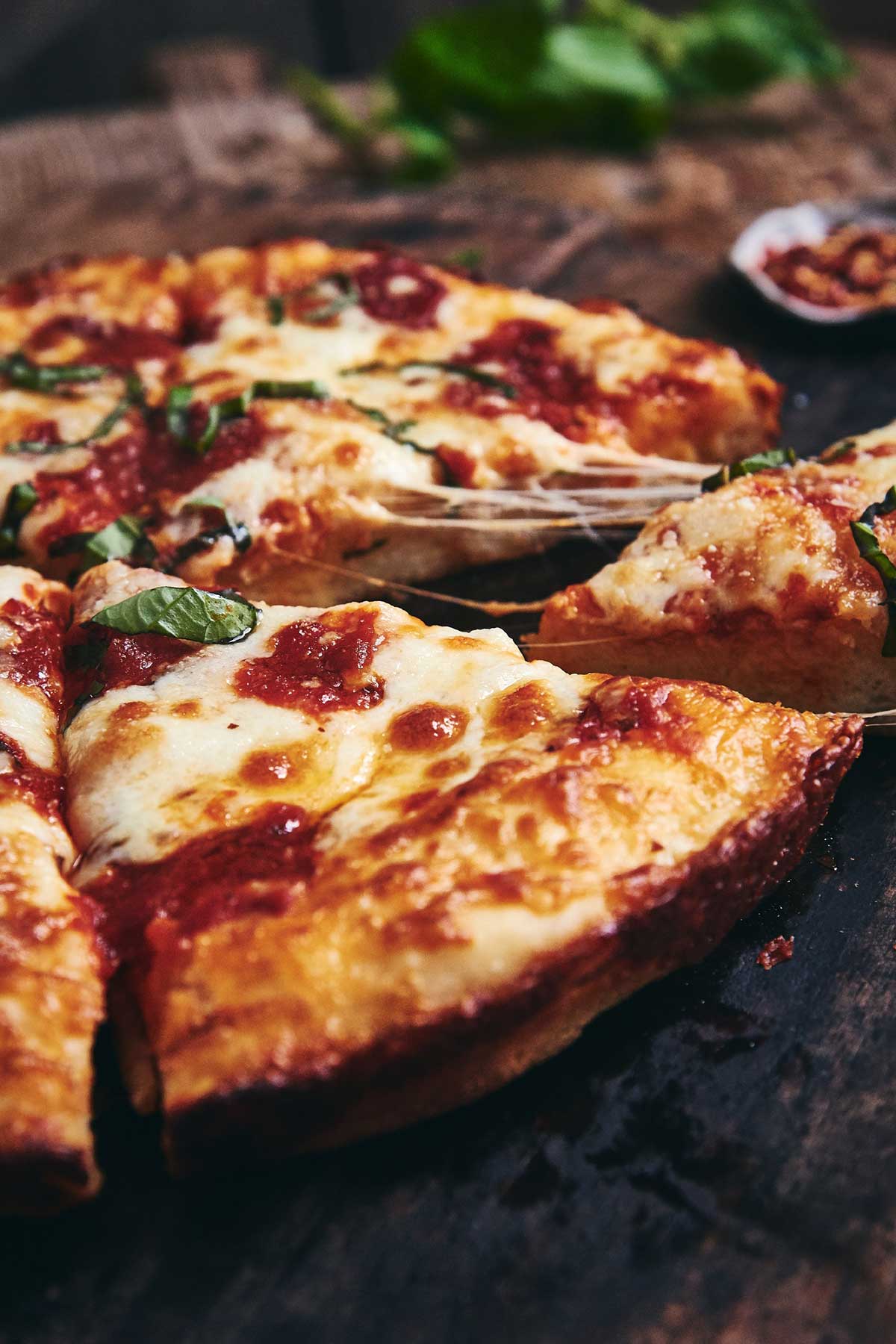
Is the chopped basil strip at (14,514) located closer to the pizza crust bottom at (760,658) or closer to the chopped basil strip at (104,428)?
the chopped basil strip at (104,428)

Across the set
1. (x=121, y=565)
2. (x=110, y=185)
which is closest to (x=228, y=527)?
(x=121, y=565)

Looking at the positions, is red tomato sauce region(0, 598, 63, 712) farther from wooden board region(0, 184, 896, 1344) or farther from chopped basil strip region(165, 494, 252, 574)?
wooden board region(0, 184, 896, 1344)

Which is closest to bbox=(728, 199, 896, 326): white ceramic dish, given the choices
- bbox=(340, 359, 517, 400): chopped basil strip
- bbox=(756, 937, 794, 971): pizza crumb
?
bbox=(340, 359, 517, 400): chopped basil strip

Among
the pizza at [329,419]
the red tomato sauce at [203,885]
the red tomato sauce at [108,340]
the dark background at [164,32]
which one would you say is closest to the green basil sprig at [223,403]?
the pizza at [329,419]

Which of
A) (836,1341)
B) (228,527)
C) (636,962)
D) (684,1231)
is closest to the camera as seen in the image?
(836,1341)

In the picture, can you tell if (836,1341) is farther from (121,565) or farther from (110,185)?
(110,185)

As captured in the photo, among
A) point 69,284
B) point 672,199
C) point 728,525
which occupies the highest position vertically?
point 69,284

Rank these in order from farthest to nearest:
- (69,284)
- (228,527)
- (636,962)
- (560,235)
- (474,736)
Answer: (560,235), (69,284), (228,527), (474,736), (636,962)
